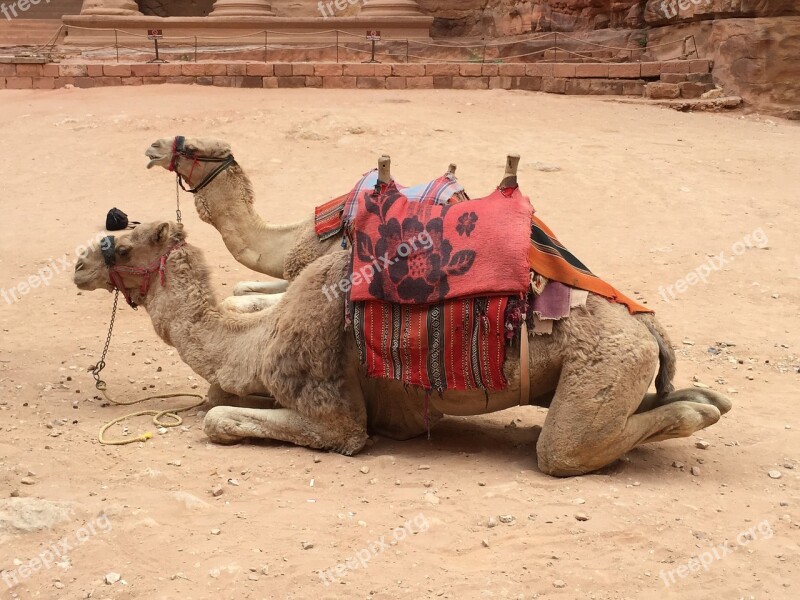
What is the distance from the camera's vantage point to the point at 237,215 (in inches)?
318

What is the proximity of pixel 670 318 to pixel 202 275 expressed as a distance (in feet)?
15.2

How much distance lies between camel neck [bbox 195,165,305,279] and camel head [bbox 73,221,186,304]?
211 cm

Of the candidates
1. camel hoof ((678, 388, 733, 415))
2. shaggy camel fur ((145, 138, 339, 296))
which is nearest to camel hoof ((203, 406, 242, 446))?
shaggy camel fur ((145, 138, 339, 296))

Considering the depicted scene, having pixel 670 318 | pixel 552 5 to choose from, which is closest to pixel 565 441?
pixel 670 318

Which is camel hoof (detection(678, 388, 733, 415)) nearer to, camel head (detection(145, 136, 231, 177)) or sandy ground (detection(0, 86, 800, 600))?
sandy ground (detection(0, 86, 800, 600))

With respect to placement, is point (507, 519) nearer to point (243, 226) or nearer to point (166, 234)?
point (166, 234)

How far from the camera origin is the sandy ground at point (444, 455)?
4.07 metres

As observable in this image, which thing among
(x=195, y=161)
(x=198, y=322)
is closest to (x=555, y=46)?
(x=195, y=161)

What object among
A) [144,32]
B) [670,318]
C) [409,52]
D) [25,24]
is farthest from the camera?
[25,24]

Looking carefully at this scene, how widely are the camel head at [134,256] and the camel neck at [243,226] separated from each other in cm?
211

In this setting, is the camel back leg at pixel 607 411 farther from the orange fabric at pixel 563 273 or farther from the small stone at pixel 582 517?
the small stone at pixel 582 517

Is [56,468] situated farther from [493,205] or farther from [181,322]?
[493,205]

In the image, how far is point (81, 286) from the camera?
19.6 ft

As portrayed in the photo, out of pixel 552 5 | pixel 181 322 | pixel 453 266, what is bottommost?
pixel 181 322
